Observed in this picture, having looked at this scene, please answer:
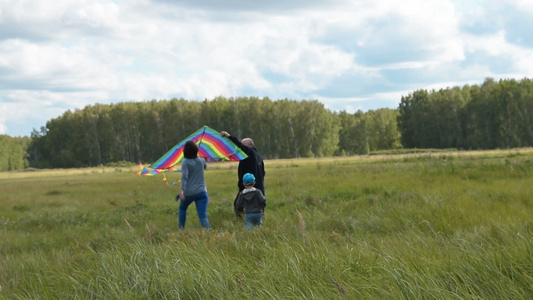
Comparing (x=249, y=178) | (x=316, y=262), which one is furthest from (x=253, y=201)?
(x=316, y=262)

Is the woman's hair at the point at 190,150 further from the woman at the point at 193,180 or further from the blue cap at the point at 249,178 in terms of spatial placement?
the blue cap at the point at 249,178

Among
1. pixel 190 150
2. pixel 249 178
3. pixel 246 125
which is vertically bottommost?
pixel 249 178

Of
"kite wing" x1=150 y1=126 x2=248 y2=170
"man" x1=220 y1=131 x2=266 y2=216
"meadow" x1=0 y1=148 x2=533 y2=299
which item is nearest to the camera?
"meadow" x1=0 y1=148 x2=533 y2=299

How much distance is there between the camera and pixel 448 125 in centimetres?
10088

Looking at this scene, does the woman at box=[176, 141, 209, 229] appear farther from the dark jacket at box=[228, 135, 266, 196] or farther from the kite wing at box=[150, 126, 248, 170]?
the kite wing at box=[150, 126, 248, 170]

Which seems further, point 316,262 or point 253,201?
point 253,201

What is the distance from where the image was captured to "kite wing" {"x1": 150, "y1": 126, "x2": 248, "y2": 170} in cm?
1262

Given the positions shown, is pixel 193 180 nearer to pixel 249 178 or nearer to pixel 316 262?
pixel 249 178

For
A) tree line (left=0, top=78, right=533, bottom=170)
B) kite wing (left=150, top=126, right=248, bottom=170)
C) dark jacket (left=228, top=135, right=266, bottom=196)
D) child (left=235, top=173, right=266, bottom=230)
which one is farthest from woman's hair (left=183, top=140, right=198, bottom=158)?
tree line (left=0, top=78, right=533, bottom=170)

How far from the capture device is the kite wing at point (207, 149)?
12.6 metres

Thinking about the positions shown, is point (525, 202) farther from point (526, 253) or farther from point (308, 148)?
point (308, 148)

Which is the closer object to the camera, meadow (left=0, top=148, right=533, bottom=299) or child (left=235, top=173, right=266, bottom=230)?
meadow (left=0, top=148, right=533, bottom=299)

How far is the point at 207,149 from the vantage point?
13562 mm

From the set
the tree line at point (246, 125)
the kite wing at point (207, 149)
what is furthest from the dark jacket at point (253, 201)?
the tree line at point (246, 125)
